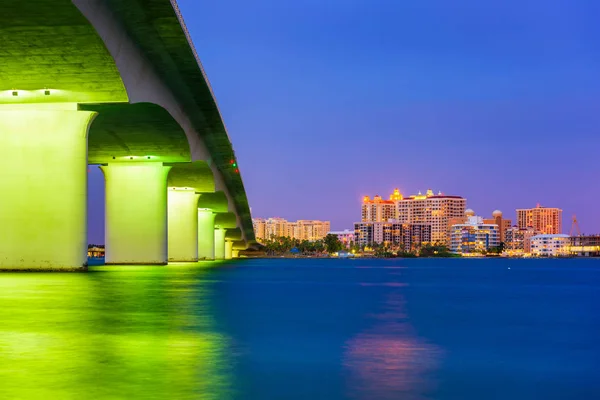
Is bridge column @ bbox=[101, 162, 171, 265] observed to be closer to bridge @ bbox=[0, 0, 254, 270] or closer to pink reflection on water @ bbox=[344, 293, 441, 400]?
bridge @ bbox=[0, 0, 254, 270]

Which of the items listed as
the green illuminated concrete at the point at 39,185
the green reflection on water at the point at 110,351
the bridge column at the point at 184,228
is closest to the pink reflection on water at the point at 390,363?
the green reflection on water at the point at 110,351

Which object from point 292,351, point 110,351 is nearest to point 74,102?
point 110,351

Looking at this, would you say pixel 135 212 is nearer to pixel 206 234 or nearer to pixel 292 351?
pixel 292 351

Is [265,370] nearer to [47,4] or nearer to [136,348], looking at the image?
[136,348]

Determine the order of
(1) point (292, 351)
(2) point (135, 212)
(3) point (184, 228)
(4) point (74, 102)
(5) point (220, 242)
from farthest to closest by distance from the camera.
Answer: (5) point (220, 242), (3) point (184, 228), (2) point (135, 212), (4) point (74, 102), (1) point (292, 351)

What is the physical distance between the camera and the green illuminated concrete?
36125 millimetres

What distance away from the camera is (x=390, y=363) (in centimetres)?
879

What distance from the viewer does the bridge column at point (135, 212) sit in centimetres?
5631

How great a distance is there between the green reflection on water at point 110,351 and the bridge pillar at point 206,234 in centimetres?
8730

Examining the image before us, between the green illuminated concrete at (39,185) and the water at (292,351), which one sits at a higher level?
the green illuminated concrete at (39,185)

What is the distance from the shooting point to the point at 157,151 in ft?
179

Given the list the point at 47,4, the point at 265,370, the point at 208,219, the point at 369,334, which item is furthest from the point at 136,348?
the point at 208,219

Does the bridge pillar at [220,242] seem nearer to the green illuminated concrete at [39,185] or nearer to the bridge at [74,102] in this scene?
the bridge at [74,102]

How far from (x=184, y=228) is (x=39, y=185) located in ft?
148
